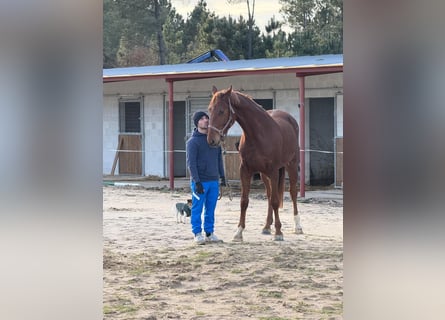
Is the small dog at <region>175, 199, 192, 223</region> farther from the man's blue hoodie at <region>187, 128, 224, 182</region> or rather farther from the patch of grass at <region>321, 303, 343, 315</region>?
the patch of grass at <region>321, 303, 343, 315</region>

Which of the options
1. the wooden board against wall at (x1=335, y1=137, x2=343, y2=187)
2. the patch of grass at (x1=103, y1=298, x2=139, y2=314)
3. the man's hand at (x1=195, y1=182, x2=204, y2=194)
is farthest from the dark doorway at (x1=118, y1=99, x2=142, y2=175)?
the patch of grass at (x1=103, y1=298, x2=139, y2=314)

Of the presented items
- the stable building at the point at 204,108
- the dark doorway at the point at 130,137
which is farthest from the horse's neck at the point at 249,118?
the dark doorway at the point at 130,137

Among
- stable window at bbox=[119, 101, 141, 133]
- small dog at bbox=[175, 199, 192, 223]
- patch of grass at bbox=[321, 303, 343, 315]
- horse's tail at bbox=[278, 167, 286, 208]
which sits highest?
stable window at bbox=[119, 101, 141, 133]

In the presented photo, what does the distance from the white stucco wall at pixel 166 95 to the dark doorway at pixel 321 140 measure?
0.78 meters

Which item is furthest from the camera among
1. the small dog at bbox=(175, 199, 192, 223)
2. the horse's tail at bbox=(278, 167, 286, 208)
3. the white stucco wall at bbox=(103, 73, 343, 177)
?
the white stucco wall at bbox=(103, 73, 343, 177)

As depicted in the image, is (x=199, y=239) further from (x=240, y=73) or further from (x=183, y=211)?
(x=240, y=73)

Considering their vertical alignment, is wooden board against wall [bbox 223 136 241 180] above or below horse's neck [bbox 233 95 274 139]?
below

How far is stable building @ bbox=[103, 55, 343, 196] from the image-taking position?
15.5 metres

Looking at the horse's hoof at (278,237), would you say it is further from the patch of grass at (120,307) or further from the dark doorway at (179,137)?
the dark doorway at (179,137)
